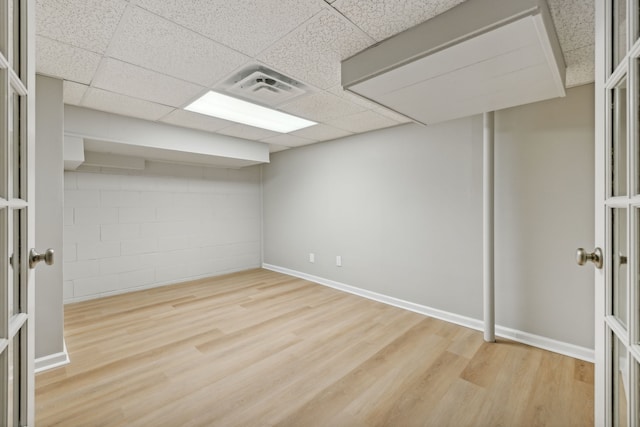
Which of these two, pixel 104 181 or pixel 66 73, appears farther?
pixel 104 181

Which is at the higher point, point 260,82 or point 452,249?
point 260,82

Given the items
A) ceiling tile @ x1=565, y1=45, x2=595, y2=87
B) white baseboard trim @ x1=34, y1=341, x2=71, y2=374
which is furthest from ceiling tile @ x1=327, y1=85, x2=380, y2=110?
white baseboard trim @ x1=34, y1=341, x2=71, y2=374

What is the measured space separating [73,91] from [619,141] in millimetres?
3431

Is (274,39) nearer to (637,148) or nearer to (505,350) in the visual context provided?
(637,148)

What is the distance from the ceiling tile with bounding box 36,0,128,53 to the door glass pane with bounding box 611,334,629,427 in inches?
92.2

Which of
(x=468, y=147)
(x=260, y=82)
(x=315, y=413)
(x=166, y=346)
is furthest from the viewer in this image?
(x=468, y=147)

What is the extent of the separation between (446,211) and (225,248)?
363 centimetres

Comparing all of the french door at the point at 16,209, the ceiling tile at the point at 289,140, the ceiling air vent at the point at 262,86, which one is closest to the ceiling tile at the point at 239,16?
the ceiling air vent at the point at 262,86

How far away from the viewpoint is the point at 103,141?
9.68 ft

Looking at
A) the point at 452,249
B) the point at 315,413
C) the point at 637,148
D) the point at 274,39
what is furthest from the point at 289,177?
the point at 637,148

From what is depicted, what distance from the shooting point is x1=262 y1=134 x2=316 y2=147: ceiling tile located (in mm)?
3944

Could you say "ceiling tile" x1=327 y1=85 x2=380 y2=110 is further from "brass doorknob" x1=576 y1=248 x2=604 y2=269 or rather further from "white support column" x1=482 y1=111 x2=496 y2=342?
"brass doorknob" x1=576 y1=248 x2=604 y2=269

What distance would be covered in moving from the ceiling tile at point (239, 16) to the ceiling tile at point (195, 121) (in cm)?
151

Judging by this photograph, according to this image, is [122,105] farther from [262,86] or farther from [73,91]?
[262,86]
